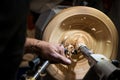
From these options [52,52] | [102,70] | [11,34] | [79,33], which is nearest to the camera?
[11,34]

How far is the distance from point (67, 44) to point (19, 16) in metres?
0.70

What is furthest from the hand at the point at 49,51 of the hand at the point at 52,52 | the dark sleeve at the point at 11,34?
the dark sleeve at the point at 11,34

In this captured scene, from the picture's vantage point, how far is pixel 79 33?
3.72ft

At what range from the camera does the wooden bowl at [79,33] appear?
1056 millimetres

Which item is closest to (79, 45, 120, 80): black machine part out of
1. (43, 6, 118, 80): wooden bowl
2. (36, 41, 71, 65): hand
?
(36, 41, 71, 65): hand

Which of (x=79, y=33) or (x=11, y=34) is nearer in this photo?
(x=11, y=34)

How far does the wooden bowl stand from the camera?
3.46 feet

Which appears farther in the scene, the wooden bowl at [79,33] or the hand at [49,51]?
the wooden bowl at [79,33]

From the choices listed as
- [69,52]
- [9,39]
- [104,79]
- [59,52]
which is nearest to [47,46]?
[59,52]

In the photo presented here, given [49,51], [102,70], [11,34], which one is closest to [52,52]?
[49,51]

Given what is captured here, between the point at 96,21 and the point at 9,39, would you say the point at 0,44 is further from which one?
the point at 96,21

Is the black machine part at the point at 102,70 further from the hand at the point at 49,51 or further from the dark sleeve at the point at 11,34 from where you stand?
the dark sleeve at the point at 11,34

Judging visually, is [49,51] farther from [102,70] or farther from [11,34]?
[11,34]

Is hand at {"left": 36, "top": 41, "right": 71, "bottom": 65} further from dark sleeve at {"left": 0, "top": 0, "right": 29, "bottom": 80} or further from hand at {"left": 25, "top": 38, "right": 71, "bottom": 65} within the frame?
dark sleeve at {"left": 0, "top": 0, "right": 29, "bottom": 80}
